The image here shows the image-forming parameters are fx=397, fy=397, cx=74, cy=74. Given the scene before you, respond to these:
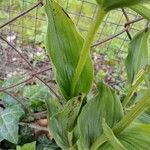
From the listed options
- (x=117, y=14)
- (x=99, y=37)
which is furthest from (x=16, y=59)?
(x=117, y=14)

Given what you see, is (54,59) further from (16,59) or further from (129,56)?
(16,59)

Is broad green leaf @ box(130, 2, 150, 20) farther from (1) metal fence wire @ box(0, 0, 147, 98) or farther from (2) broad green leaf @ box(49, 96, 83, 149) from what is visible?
(1) metal fence wire @ box(0, 0, 147, 98)

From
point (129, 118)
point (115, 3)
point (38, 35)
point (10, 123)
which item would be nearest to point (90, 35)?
point (115, 3)

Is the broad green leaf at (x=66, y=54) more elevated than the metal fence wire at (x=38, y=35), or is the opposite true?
the broad green leaf at (x=66, y=54)

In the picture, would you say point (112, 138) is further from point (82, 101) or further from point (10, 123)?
point (10, 123)

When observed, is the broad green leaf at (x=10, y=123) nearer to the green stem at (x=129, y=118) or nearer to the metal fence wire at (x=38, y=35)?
the green stem at (x=129, y=118)

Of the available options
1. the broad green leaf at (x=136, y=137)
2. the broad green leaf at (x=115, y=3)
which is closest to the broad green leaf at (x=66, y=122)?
the broad green leaf at (x=136, y=137)

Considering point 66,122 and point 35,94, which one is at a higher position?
point 66,122
